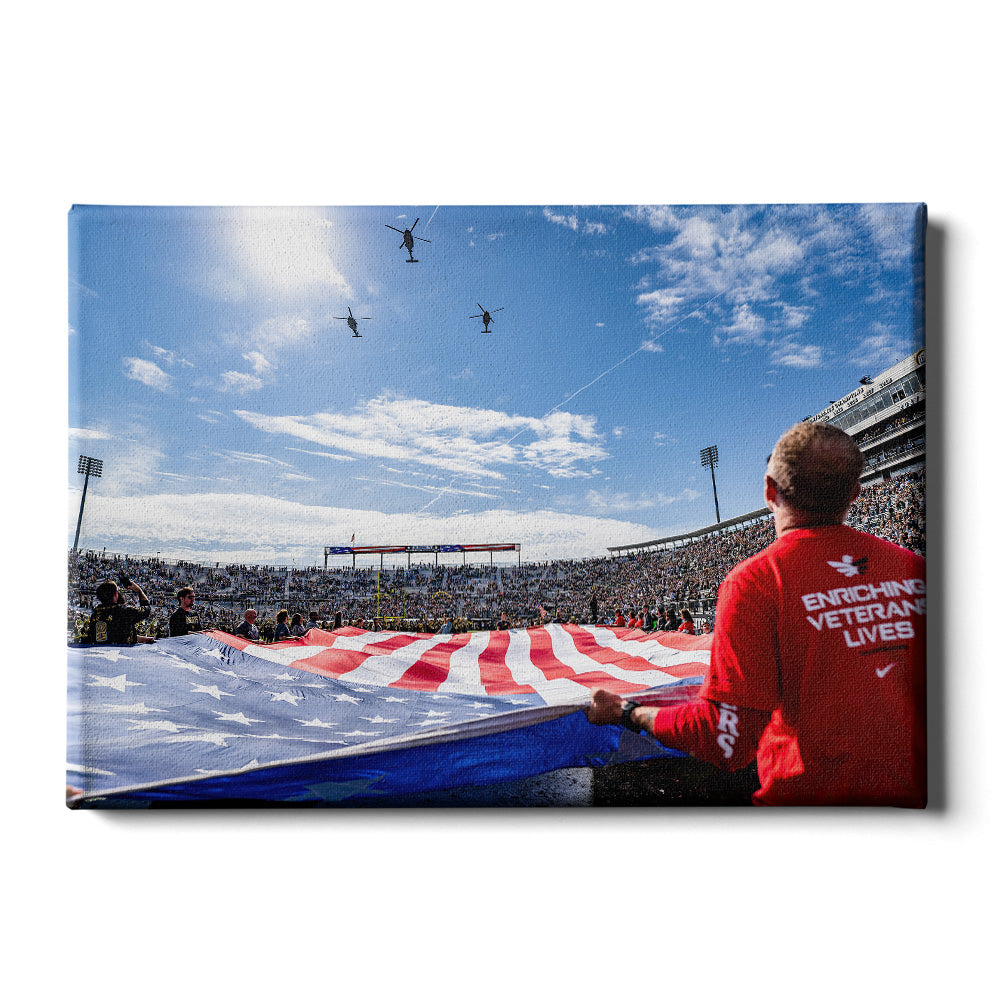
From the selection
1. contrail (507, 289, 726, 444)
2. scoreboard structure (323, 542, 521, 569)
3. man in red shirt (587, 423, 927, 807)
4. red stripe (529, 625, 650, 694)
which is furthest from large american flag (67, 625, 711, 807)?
contrail (507, 289, 726, 444)

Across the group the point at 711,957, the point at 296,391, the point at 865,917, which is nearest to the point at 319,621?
the point at 296,391

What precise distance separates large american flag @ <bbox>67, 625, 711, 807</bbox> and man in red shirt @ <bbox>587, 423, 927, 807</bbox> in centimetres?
11

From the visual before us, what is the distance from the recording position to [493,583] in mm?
2672

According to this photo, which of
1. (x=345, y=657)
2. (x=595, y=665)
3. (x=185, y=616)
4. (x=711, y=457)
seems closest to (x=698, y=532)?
(x=711, y=457)

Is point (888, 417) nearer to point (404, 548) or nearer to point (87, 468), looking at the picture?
point (404, 548)

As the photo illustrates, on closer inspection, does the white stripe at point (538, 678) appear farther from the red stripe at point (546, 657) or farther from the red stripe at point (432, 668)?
the red stripe at point (432, 668)

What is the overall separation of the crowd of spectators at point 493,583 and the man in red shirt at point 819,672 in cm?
7

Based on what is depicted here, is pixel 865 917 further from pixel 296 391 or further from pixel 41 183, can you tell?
pixel 41 183

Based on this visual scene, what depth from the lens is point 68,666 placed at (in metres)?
2.67

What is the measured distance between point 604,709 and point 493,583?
22.7 inches

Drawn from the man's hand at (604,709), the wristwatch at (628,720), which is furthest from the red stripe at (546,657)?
the wristwatch at (628,720)

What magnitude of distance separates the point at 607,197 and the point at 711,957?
8.84 feet

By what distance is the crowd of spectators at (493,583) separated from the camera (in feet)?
8.73

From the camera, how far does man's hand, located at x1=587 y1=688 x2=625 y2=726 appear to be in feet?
8.64
